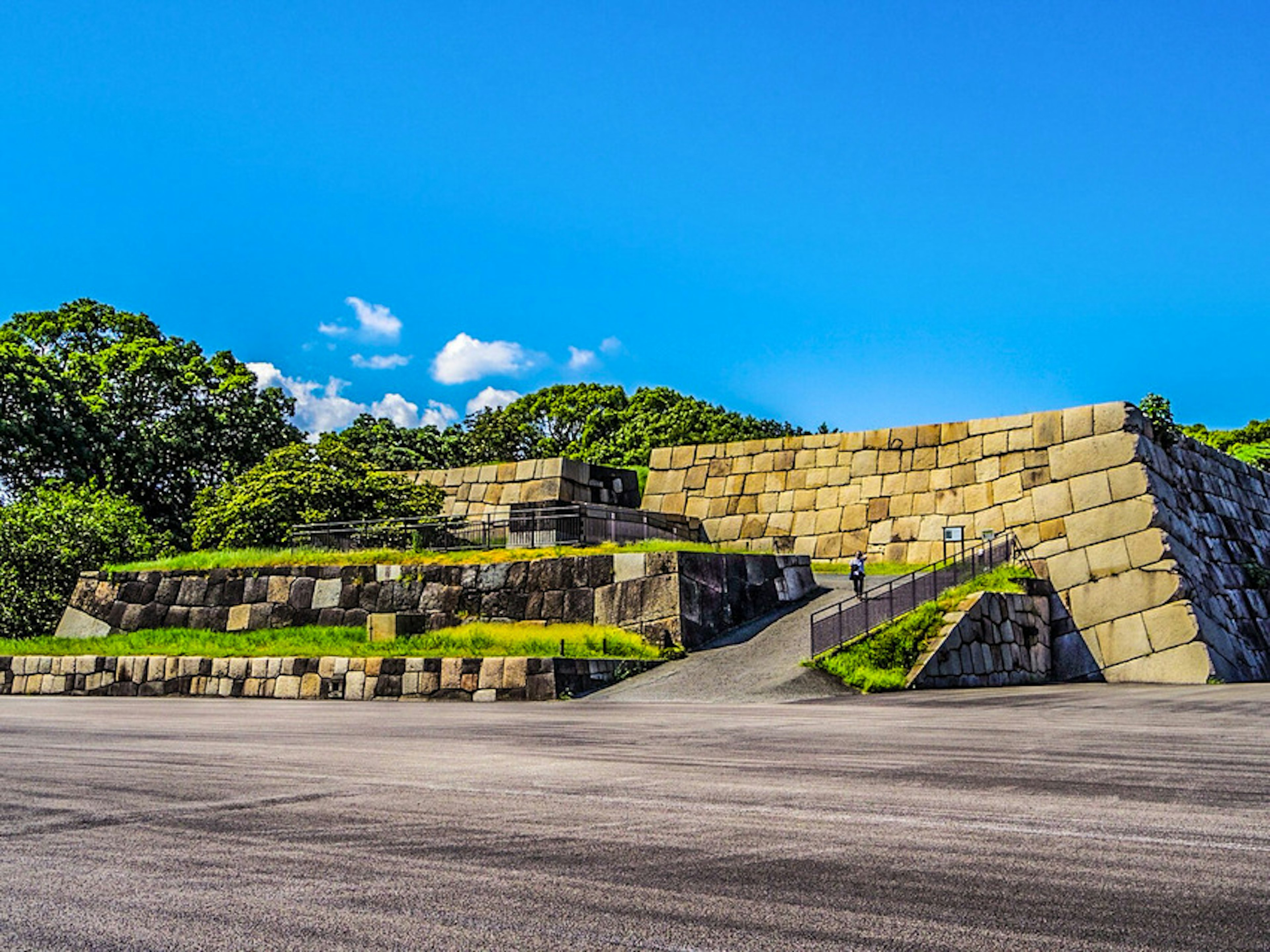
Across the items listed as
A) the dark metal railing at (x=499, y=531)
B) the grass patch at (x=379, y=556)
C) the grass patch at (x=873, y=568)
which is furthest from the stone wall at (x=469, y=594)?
the grass patch at (x=873, y=568)

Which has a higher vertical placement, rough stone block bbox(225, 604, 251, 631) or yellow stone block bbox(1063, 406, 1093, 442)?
Result: yellow stone block bbox(1063, 406, 1093, 442)

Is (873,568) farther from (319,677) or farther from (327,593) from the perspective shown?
(319,677)

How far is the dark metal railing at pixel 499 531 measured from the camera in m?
28.0

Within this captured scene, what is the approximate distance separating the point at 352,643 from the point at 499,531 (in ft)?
20.6

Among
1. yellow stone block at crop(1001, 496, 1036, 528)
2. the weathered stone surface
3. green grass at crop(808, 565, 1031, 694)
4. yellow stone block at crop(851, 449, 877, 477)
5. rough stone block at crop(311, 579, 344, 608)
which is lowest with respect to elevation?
green grass at crop(808, 565, 1031, 694)

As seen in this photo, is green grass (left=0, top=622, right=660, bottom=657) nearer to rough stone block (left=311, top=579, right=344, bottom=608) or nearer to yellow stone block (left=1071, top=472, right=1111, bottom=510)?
rough stone block (left=311, top=579, right=344, bottom=608)

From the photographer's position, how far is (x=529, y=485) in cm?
3556

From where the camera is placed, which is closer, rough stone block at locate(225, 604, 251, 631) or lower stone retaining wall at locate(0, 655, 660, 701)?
lower stone retaining wall at locate(0, 655, 660, 701)

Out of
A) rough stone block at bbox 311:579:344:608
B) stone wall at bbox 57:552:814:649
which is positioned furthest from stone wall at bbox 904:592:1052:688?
rough stone block at bbox 311:579:344:608

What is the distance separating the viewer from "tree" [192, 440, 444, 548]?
32.4 meters

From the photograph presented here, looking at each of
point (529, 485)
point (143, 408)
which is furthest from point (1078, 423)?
point (143, 408)

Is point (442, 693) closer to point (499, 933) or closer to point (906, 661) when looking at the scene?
point (906, 661)

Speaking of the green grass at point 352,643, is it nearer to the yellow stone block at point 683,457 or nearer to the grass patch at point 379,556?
the grass patch at point 379,556

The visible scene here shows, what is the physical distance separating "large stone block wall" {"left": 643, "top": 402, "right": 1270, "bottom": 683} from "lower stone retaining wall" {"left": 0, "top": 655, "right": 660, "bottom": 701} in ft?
41.4
